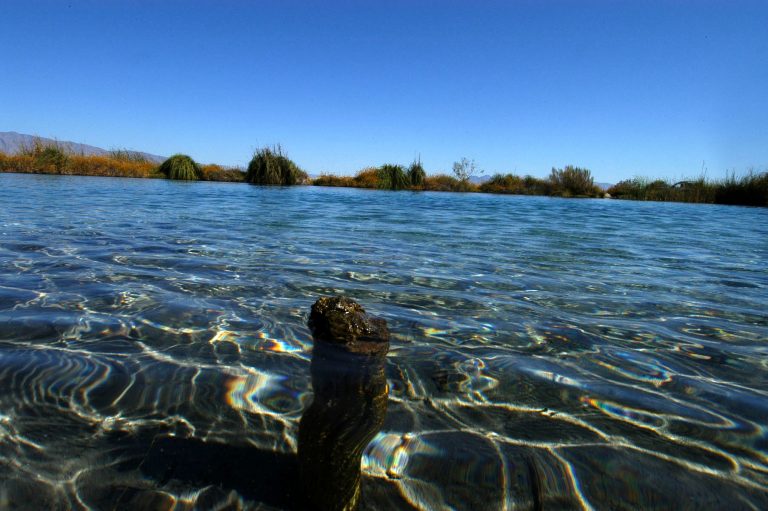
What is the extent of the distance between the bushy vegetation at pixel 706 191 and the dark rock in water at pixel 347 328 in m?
31.6

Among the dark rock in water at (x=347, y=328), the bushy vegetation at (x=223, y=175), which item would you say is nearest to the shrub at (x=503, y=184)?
the bushy vegetation at (x=223, y=175)

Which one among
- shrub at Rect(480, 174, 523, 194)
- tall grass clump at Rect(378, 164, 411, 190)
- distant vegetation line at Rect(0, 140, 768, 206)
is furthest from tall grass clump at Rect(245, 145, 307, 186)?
shrub at Rect(480, 174, 523, 194)

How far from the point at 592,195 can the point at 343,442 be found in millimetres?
35690

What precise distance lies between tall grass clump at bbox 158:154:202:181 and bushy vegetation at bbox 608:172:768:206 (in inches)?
1209

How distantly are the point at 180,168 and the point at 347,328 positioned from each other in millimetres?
32560

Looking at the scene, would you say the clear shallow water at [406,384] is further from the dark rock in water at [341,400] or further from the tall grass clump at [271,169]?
the tall grass clump at [271,169]

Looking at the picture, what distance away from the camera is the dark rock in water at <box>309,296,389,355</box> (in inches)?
47.4

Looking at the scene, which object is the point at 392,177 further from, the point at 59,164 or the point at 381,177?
the point at 59,164

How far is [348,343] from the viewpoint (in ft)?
3.94

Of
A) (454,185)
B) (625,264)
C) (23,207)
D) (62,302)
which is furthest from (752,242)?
(454,185)

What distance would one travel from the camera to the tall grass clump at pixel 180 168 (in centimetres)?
3008

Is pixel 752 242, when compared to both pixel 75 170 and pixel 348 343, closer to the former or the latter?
pixel 348 343

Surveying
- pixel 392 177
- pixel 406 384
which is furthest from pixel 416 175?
pixel 406 384

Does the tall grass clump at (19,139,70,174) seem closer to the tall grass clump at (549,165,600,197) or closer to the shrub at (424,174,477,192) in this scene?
the shrub at (424,174,477,192)
